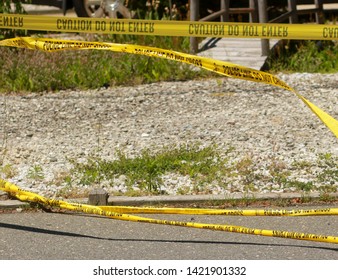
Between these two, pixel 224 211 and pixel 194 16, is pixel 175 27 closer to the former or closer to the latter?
pixel 224 211

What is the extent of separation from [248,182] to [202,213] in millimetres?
1180

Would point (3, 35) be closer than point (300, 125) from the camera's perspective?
No

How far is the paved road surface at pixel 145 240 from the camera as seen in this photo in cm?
684

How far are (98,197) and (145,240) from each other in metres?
0.91

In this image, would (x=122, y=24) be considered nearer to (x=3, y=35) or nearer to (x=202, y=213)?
(x=202, y=213)

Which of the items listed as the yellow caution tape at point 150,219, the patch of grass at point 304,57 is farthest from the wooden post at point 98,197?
the patch of grass at point 304,57

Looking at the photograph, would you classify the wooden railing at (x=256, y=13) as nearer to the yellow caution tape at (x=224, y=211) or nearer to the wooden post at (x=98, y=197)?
the wooden post at (x=98, y=197)

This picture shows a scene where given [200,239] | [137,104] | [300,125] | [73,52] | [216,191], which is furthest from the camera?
[73,52]

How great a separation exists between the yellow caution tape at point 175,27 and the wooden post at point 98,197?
1.49 metres

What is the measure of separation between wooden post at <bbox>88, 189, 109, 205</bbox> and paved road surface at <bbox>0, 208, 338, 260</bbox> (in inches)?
7.7

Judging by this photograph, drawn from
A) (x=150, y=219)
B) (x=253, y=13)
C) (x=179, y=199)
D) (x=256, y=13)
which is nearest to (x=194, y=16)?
(x=253, y=13)

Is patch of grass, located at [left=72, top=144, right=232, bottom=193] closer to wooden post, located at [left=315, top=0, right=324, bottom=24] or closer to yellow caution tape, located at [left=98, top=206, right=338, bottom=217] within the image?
yellow caution tape, located at [left=98, top=206, right=338, bottom=217]

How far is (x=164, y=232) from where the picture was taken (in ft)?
24.2

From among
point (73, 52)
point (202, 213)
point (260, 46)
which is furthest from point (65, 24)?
point (260, 46)
